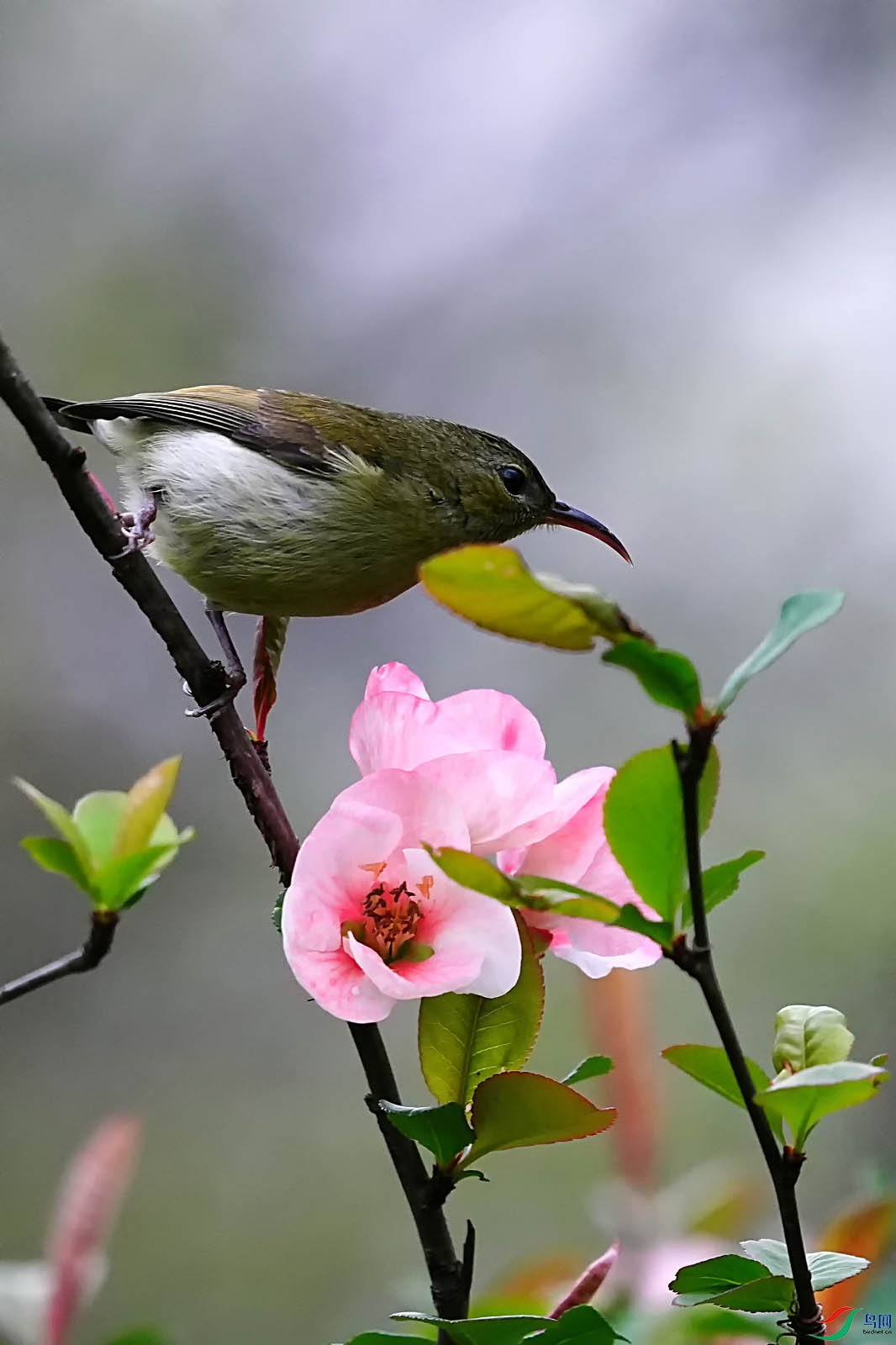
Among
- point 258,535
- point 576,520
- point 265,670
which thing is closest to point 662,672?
point 265,670

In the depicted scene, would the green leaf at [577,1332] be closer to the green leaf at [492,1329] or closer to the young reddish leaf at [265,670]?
the green leaf at [492,1329]

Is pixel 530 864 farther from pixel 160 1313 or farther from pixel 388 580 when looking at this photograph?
pixel 160 1313

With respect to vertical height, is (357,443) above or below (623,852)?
above

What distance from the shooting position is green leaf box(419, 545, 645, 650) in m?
0.35

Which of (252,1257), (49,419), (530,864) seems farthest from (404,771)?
(252,1257)

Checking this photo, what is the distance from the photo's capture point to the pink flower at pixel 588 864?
47 cm

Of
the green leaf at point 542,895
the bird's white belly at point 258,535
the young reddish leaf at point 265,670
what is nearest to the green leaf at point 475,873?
the green leaf at point 542,895

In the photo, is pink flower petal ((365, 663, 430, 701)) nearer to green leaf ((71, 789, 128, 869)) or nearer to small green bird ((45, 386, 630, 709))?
green leaf ((71, 789, 128, 869))

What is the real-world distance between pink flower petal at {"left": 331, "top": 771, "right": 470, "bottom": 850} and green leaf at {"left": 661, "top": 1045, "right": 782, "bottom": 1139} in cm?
10

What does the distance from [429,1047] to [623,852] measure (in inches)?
4.5

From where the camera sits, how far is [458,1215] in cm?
241

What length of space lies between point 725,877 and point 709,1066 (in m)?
0.07

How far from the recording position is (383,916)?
47 cm

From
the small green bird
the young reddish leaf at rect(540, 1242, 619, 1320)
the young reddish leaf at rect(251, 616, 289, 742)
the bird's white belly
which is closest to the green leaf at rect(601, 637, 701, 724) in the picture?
the young reddish leaf at rect(540, 1242, 619, 1320)
